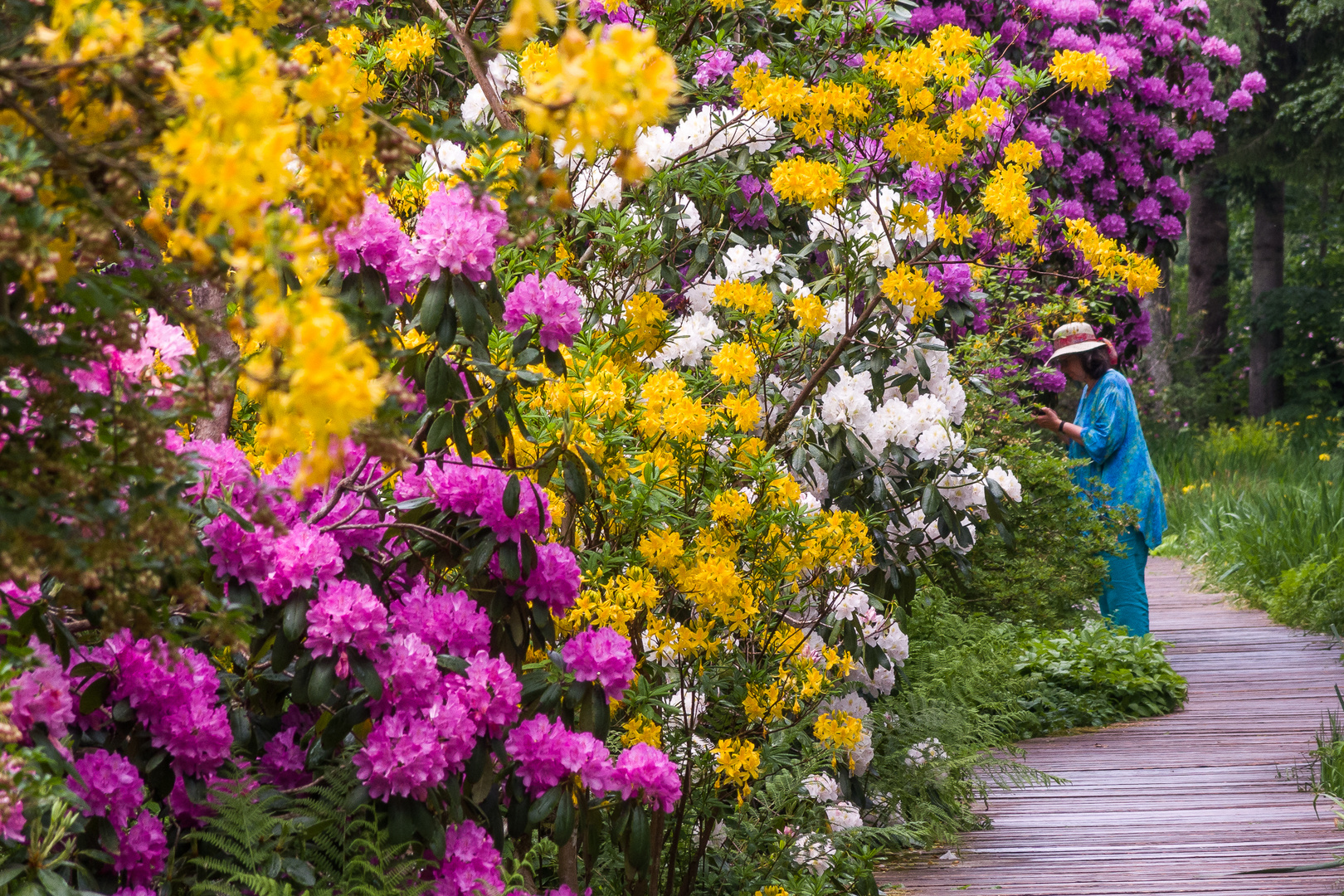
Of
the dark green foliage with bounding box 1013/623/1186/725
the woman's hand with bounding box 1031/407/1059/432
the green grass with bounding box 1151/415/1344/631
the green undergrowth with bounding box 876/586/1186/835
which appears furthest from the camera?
the green grass with bounding box 1151/415/1344/631

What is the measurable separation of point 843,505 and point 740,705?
2.38 ft

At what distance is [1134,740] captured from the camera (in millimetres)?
5047

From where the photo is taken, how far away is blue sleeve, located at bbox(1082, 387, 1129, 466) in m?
6.36

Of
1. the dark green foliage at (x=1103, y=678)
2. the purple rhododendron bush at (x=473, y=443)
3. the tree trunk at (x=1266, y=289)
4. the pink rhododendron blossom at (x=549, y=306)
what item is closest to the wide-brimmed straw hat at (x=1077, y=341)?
the dark green foliage at (x=1103, y=678)

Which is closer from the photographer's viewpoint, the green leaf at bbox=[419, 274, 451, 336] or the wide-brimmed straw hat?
the green leaf at bbox=[419, 274, 451, 336]

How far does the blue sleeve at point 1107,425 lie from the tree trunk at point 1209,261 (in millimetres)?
8860

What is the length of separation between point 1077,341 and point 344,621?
5342 millimetres

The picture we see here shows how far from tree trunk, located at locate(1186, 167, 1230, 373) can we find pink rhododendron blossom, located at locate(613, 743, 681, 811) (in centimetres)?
1366

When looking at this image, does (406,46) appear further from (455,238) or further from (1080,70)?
(1080,70)

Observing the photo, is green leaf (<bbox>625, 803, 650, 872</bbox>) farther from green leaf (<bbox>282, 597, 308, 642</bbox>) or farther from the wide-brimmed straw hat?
the wide-brimmed straw hat

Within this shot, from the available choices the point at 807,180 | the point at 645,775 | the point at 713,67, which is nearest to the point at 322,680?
the point at 645,775

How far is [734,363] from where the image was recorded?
9.19 feet

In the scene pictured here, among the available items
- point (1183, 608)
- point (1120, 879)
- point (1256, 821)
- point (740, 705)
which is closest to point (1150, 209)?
point (1183, 608)

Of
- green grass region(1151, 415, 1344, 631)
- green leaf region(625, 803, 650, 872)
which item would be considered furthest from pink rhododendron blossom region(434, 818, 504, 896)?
green grass region(1151, 415, 1344, 631)
